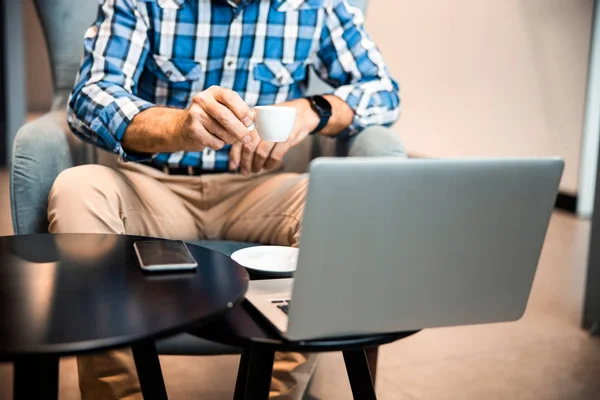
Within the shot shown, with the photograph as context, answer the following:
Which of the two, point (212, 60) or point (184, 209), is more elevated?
point (212, 60)

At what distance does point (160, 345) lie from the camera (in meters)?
1.20

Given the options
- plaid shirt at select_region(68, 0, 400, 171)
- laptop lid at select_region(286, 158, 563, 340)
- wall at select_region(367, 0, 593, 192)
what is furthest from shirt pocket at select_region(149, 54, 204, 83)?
wall at select_region(367, 0, 593, 192)

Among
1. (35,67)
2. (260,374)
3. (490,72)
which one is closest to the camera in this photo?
(260,374)

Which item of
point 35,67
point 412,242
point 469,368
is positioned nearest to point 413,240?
point 412,242

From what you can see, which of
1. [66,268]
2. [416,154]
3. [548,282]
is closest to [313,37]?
[66,268]

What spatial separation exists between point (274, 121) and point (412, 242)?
39 centimetres

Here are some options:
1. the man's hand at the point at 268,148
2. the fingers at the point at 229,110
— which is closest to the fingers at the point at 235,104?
the fingers at the point at 229,110

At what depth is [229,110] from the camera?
1.17 m

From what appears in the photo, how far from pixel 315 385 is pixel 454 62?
2734mm

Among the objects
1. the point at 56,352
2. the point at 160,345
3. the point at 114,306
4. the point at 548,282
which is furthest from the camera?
the point at 548,282

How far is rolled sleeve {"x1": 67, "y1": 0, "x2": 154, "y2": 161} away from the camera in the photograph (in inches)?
54.6

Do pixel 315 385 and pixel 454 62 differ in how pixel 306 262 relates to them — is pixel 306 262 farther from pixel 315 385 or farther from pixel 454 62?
pixel 454 62

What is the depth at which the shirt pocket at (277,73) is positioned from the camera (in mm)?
1608

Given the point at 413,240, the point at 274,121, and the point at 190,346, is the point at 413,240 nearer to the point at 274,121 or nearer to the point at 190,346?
the point at 274,121
